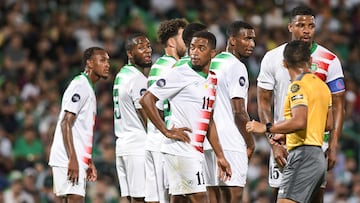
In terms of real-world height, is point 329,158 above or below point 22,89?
below

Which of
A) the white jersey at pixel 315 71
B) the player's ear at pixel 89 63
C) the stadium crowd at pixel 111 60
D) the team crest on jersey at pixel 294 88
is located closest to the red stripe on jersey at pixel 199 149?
the white jersey at pixel 315 71

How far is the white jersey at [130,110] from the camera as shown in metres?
11.9

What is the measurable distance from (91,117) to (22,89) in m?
6.93

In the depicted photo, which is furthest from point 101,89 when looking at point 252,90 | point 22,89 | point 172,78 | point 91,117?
point 172,78

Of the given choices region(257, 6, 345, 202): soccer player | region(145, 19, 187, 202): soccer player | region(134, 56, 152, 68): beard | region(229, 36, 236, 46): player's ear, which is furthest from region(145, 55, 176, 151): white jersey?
region(257, 6, 345, 202): soccer player

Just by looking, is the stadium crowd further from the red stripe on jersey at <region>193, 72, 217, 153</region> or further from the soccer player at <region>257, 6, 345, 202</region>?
the red stripe on jersey at <region>193, 72, 217, 153</region>

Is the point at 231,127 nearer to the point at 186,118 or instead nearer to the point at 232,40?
the point at 186,118

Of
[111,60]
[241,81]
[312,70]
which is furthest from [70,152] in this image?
[111,60]

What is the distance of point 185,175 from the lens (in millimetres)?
10492

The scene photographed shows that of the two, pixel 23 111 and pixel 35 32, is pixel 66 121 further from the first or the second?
pixel 35 32

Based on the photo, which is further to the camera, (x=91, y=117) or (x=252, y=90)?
(x=252, y=90)

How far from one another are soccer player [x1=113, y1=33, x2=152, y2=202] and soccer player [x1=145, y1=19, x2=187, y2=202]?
33 centimetres

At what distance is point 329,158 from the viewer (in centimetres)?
1077

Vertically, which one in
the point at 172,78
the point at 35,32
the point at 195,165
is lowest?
the point at 195,165
